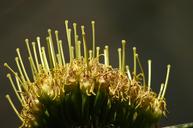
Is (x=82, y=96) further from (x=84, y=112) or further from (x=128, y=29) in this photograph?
(x=128, y=29)

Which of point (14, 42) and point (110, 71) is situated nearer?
point (110, 71)

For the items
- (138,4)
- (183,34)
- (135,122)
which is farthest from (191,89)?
(135,122)

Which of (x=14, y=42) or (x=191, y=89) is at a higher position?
(x=14, y=42)

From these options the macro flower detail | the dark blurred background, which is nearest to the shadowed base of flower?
the macro flower detail

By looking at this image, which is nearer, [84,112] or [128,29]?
[84,112]

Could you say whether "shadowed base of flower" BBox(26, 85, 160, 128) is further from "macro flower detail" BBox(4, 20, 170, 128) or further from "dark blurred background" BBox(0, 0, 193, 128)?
"dark blurred background" BBox(0, 0, 193, 128)

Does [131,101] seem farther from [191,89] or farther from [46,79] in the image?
[191,89]

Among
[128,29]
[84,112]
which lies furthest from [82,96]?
[128,29]

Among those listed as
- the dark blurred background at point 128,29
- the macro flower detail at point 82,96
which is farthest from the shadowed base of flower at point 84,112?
the dark blurred background at point 128,29
